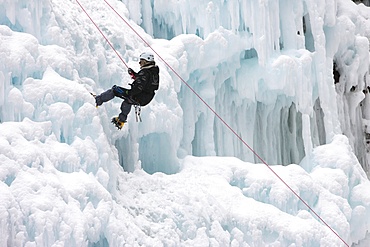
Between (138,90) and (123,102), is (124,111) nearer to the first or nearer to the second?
(123,102)

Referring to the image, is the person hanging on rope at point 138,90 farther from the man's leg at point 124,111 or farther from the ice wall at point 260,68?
the ice wall at point 260,68

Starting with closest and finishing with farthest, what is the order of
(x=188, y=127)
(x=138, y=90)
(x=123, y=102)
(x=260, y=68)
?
(x=138, y=90) → (x=123, y=102) → (x=188, y=127) → (x=260, y=68)

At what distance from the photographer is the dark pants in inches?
369

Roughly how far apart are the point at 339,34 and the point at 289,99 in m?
1.94

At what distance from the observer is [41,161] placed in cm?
821

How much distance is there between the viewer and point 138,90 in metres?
9.47

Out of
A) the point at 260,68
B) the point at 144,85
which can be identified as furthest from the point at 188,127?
the point at 144,85

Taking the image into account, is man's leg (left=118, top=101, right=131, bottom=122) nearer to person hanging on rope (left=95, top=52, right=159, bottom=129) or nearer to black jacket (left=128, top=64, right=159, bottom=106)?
person hanging on rope (left=95, top=52, right=159, bottom=129)

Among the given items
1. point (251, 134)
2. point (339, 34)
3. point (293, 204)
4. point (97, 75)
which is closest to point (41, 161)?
point (97, 75)

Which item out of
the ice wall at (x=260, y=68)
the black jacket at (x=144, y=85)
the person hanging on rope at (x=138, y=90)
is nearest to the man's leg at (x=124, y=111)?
the person hanging on rope at (x=138, y=90)

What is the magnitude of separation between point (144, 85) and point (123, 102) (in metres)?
0.38

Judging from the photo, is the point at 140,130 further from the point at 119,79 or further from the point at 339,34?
the point at 339,34

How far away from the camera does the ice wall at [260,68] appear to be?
511 inches

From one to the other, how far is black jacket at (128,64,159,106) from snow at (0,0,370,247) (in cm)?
57
